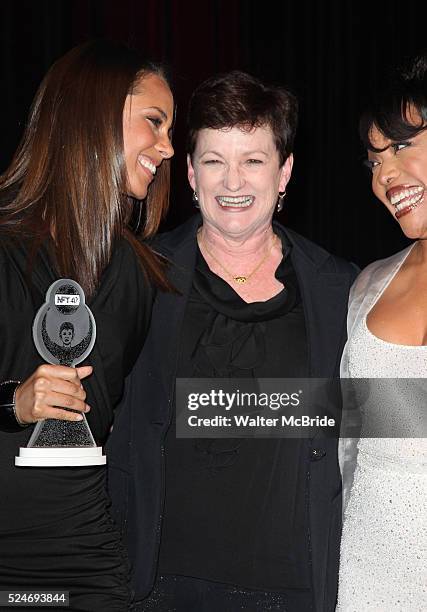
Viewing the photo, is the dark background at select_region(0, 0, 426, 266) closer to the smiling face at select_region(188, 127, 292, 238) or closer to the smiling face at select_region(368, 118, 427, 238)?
the smiling face at select_region(188, 127, 292, 238)

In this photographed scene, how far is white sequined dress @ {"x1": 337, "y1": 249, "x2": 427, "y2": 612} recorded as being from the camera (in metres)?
2.15

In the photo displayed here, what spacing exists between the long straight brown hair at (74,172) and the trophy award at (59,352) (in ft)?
0.41

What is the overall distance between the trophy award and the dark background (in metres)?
2.73

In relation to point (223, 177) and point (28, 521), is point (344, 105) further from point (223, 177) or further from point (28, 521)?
point (28, 521)

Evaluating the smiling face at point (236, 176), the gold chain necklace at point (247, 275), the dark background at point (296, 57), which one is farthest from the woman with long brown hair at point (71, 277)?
the dark background at point (296, 57)

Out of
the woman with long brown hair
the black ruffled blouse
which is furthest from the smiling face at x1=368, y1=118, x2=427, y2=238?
the woman with long brown hair

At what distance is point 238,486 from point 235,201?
31.5 inches

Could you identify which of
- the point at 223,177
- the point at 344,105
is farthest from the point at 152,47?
the point at 223,177

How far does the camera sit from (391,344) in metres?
2.29

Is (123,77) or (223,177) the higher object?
(123,77)

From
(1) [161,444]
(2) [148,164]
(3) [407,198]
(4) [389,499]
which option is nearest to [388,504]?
(4) [389,499]

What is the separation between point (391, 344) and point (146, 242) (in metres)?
0.76

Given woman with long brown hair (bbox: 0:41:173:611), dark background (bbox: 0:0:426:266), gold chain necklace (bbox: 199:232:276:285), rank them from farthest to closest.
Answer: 1. dark background (bbox: 0:0:426:266)
2. gold chain necklace (bbox: 199:232:276:285)
3. woman with long brown hair (bbox: 0:41:173:611)

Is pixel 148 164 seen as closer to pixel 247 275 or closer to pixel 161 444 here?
pixel 247 275
